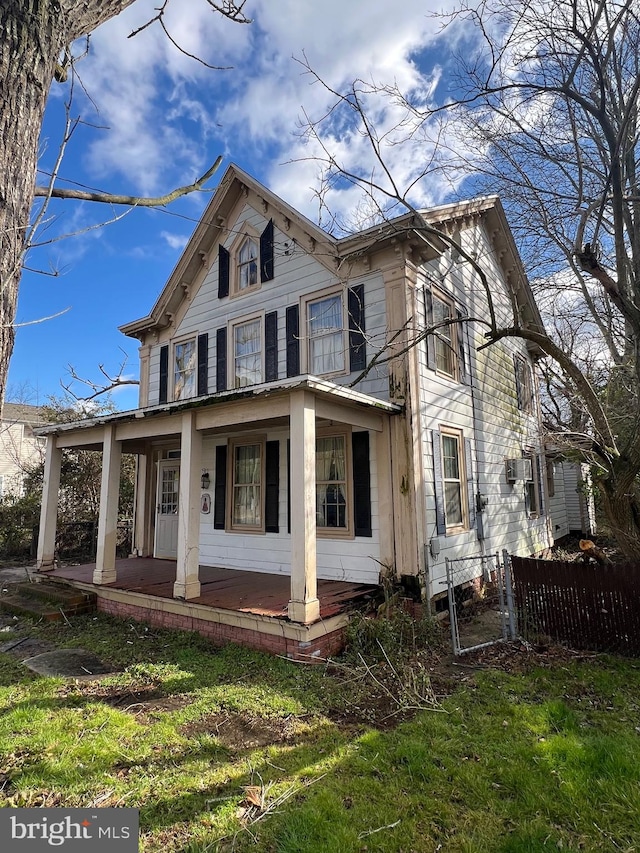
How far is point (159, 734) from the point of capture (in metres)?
4.03

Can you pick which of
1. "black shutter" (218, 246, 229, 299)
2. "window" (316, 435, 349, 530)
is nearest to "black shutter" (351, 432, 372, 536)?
"window" (316, 435, 349, 530)

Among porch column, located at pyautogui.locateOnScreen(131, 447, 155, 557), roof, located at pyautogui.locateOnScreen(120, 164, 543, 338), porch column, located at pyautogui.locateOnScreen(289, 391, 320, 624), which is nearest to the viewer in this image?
porch column, located at pyautogui.locateOnScreen(289, 391, 320, 624)

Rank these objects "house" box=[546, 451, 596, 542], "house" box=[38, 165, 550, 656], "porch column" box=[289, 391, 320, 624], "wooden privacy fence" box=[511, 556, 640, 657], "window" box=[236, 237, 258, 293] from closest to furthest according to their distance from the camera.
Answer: "porch column" box=[289, 391, 320, 624]
"wooden privacy fence" box=[511, 556, 640, 657]
"house" box=[38, 165, 550, 656]
"window" box=[236, 237, 258, 293]
"house" box=[546, 451, 596, 542]

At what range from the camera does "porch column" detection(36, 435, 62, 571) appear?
9.22 meters

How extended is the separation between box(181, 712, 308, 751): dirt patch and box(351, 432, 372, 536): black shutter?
11.2 feet

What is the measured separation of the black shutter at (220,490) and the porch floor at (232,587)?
0.95 m

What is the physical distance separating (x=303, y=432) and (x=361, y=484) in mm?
2104

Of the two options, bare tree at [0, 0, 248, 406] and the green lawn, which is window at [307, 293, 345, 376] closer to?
the green lawn

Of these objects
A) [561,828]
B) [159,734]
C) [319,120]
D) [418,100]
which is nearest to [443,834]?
[561,828]

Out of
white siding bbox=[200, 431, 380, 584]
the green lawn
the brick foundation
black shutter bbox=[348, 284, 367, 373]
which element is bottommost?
the green lawn

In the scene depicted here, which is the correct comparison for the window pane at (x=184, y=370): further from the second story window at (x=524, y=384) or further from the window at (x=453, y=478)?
the second story window at (x=524, y=384)

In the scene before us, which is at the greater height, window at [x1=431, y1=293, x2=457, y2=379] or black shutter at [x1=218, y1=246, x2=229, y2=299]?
black shutter at [x1=218, y1=246, x2=229, y2=299]

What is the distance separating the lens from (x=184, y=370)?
35.6 ft

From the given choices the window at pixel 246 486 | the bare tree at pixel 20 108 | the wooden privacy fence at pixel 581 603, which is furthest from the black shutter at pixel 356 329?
the bare tree at pixel 20 108
